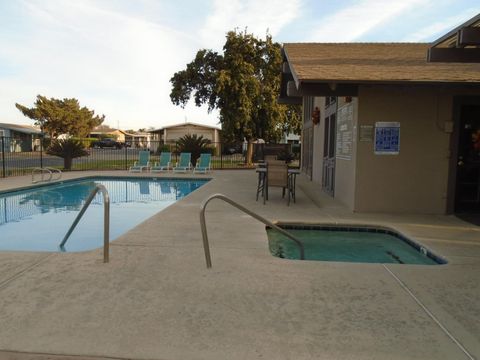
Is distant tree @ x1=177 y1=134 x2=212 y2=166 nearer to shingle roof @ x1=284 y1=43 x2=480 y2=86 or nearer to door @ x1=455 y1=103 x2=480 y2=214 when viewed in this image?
shingle roof @ x1=284 y1=43 x2=480 y2=86

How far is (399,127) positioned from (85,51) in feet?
52.1

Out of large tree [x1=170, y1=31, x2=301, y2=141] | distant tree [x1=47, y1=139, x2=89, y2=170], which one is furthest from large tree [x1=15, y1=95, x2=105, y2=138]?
distant tree [x1=47, y1=139, x2=89, y2=170]

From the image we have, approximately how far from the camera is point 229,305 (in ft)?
11.2

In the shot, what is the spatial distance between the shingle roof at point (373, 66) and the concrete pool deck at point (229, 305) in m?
3.29

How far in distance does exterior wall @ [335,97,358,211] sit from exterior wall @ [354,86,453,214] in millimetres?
235

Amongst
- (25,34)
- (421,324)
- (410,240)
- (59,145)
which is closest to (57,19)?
(25,34)

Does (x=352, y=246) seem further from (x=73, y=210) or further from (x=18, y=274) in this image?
(x=73, y=210)

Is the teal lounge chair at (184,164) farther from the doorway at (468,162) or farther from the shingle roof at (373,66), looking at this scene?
the doorway at (468,162)

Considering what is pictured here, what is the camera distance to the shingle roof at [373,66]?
7.23 metres

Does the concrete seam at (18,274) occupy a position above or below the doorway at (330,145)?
below

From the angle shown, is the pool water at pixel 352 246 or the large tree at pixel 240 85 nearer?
the pool water at pixel 352 246

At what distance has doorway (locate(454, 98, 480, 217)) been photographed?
807cm

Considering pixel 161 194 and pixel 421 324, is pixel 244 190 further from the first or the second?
pixel 421 324

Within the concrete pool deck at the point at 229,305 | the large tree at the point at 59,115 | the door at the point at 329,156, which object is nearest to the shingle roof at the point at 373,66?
the door at the point at 329,156
